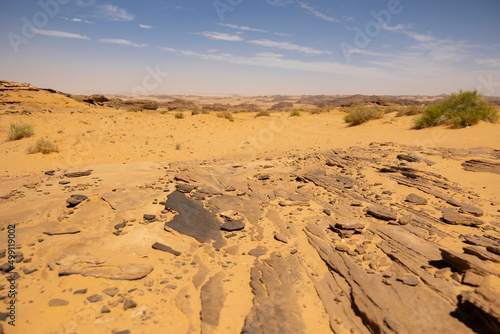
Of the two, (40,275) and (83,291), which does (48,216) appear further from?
(83,291)

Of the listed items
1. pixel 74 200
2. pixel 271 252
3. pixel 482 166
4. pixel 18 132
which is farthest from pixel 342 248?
pixel 18 132

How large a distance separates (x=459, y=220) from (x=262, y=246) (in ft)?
10.9

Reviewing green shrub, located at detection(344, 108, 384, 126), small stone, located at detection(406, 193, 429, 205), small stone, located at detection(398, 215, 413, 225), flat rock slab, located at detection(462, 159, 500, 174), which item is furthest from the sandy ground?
small stone, located at detection(398, 215, 413, 225)

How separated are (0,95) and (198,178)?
2774cm

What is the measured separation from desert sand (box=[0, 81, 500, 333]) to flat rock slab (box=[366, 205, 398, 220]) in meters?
0.04

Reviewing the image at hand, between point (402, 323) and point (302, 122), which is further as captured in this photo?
point (302, 122)

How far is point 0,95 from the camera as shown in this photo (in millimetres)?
23672

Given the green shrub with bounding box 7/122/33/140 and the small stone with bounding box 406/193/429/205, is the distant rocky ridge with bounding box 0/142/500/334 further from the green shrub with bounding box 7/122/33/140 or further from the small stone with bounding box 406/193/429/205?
A: the green shrub with bounding box 7/122/33/140

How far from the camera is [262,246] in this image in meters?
4.17

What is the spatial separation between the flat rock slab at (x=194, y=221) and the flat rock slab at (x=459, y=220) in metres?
3.80

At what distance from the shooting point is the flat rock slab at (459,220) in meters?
4.33

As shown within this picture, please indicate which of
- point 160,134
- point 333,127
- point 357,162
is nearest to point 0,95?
point 160,134

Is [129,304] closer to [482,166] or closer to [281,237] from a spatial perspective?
[281,237]

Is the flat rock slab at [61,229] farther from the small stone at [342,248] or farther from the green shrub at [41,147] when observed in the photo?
the green shrub at [41,147]
